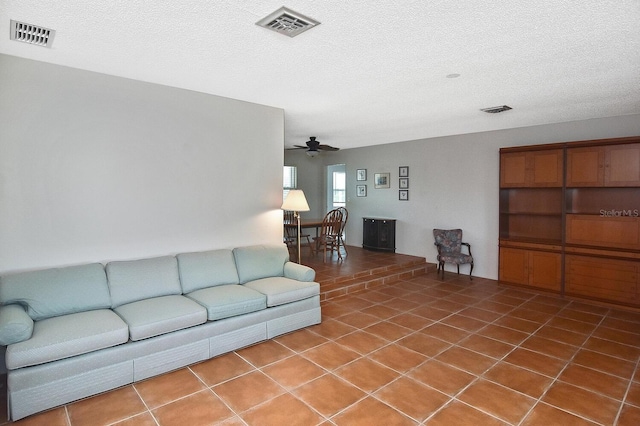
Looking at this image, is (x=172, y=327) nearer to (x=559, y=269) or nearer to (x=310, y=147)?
(x=310, y=147)

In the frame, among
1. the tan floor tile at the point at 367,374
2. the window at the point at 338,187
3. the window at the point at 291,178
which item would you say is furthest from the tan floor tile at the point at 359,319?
the window at the point at 338,187

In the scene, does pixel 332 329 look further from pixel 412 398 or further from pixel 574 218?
pixel 574 218

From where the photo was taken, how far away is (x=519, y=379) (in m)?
2.88

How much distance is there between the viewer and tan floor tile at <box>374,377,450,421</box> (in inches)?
96.2

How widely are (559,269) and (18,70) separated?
265 inches

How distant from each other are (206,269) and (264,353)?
1089mm

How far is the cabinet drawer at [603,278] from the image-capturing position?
4570 mm

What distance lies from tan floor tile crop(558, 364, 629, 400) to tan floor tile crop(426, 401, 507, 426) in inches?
39.4

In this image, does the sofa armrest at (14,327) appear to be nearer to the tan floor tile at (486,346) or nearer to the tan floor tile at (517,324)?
the tan floor tile at (486,346)

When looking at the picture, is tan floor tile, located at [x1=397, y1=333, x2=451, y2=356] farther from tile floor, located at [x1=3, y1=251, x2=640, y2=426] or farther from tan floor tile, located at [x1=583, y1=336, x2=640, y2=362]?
tan floor tile, located at [x1=583, y1=336, x2=640, y2=362]

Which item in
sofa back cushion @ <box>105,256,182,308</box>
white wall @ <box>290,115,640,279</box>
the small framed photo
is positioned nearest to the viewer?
sofa back cushion @ <box>105,256,182,308</box>

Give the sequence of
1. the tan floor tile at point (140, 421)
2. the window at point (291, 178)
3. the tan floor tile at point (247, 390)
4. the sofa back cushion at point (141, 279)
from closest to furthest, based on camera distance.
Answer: the tan floor tile at point (140, 421), the tan floor tile at point (247, 390), the sofa back cushion at point (141, 279), the window at point (291, 178)

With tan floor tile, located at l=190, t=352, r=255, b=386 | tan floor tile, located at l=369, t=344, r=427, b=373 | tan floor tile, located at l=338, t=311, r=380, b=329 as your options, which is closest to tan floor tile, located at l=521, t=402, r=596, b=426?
tan floor tile, located at l=369, t=344, r=427, b=373

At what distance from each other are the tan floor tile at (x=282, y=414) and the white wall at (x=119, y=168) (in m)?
2.04
